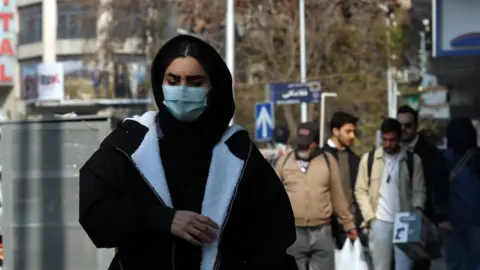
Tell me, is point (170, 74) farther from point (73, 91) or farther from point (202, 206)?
point (73, 91)

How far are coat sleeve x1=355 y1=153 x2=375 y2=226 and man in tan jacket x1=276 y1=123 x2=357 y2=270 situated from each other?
0.41ft

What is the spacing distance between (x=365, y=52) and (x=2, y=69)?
108ft

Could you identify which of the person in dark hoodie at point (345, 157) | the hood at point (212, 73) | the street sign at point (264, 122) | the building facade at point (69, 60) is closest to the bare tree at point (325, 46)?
the building facade at point (69, 60)

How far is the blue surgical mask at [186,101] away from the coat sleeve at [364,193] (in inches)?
250

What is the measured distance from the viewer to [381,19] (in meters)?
40.4

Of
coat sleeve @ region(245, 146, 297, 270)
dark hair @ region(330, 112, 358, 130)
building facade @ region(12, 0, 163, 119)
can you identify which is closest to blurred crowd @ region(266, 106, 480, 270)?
dark hair @ region(330, 112, 358, 130)

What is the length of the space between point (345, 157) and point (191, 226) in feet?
24.9

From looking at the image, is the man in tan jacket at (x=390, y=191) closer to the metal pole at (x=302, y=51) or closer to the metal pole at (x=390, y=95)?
the metal pole at (x=302, y=51)

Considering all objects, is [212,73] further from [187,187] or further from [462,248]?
[462,248]

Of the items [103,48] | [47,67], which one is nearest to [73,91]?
[47,67]

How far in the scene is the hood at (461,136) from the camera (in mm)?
9227

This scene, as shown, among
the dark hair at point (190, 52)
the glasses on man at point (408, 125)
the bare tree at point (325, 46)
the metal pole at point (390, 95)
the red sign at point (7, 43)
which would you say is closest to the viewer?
the dark hair at point (190, 52)

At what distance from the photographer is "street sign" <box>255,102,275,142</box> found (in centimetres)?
2345

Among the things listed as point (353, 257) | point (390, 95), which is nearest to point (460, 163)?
point (353, 257)
